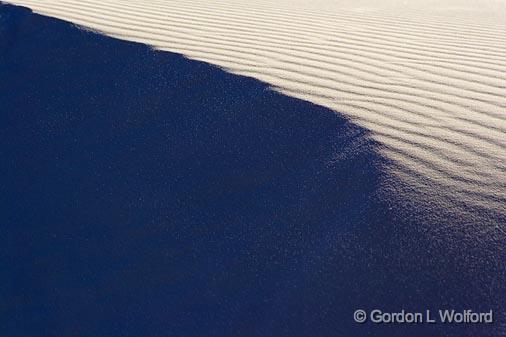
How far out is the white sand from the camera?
2.82 m

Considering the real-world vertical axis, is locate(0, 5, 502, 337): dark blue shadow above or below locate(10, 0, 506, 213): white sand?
below

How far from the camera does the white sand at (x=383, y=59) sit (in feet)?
9.24

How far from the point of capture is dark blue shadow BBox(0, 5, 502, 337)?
2488 mm

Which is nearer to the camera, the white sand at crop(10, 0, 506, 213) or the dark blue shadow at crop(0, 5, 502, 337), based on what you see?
the dark blue shadow at crop(0, 5, 502, 337)

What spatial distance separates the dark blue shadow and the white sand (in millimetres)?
193

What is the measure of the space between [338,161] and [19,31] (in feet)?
9.47

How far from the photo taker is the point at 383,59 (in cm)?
406

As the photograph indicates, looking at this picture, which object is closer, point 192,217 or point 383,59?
point 192,217

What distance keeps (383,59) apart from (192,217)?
69.0 inches

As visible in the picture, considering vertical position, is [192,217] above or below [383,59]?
below

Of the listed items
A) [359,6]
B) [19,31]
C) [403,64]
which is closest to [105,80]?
[19,31]

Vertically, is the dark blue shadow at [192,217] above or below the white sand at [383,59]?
below

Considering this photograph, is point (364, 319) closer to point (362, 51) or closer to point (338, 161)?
point (338, 161)

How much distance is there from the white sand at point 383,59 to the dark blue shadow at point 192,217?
0.19 m
